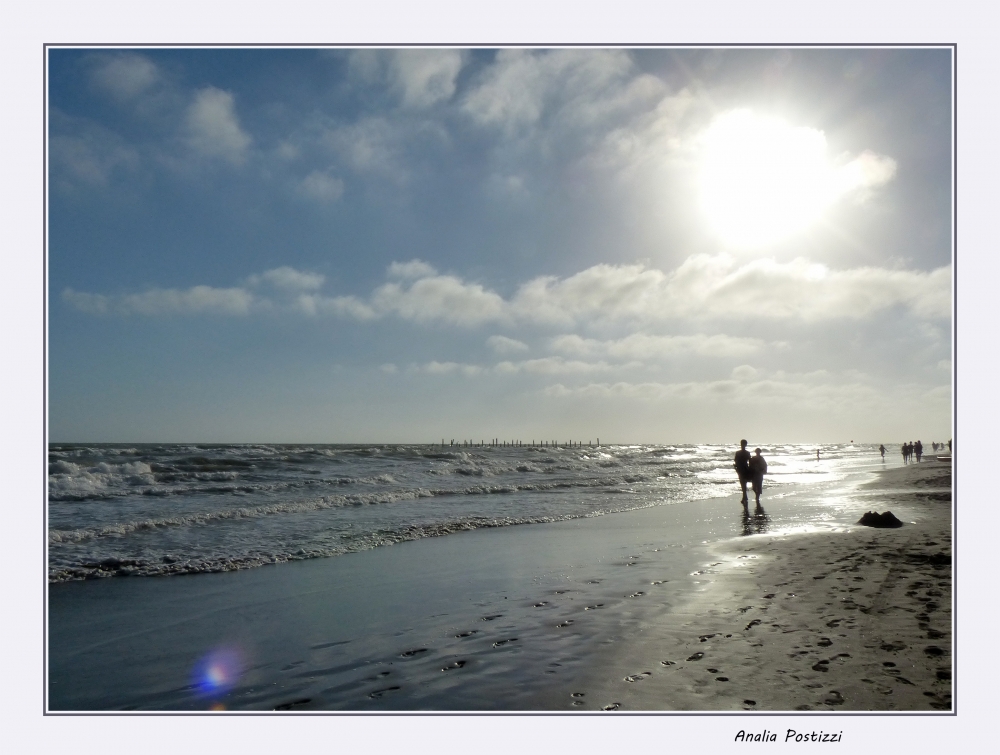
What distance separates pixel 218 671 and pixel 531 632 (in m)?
2.93

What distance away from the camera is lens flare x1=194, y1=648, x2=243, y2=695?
5.01 meters

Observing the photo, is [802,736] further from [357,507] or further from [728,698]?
[357,507]

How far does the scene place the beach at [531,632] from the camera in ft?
15.1

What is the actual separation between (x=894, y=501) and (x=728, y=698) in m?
16.9

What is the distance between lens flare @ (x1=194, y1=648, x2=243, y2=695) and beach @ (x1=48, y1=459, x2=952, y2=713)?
0.02 metres

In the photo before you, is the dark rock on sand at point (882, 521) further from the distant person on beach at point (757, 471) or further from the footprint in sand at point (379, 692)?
the footprint in sand at point (379, 692)

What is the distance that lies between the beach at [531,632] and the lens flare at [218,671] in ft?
0.07

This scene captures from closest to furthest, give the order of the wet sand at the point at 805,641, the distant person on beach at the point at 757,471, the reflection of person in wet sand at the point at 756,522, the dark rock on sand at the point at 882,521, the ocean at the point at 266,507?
1. the wet sand at the point at 805,641
2. the ocean at the point at 266,507
3. the dark rock on sand at the point at 882,521
4. the reflection of person in wet sand at the point at 756,522
5. the distant person on beach at the point at 757,471

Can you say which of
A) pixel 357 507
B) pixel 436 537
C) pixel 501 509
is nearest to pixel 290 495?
pixel 357 507

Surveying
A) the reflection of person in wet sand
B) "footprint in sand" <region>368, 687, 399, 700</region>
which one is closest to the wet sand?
"footprint in sand" <region>368, 687, 399, 700</region>

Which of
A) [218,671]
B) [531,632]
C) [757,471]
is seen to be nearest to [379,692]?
[218,671]

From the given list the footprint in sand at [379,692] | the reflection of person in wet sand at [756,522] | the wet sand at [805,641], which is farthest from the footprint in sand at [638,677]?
the reflection of person in wet sand at [756,522]

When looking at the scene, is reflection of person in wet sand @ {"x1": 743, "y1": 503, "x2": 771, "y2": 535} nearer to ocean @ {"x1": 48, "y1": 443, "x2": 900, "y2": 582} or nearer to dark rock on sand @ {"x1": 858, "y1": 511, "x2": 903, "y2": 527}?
dark rock on sand @ {"x1": 858, "y1": 511, "x2": 903, "y2": 527}

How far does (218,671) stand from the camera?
534 centimetres
